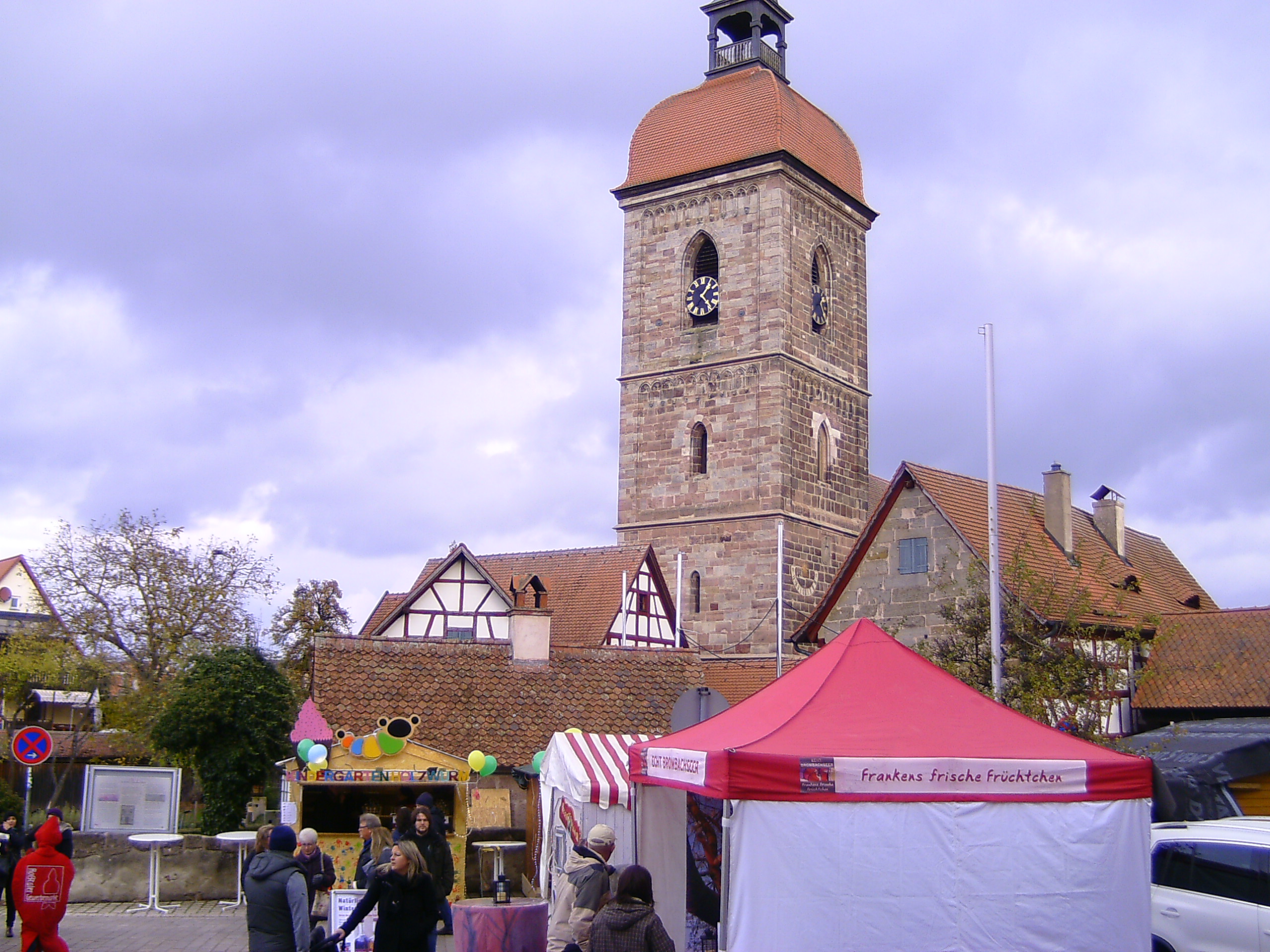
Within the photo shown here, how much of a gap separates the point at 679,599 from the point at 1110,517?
9.98 m

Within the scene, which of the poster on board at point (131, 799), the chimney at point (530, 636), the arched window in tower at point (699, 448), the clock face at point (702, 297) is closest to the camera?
the poster on board at point (131, 799)

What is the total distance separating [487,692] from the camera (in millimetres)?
21391

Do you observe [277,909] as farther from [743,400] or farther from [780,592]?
[743,400]

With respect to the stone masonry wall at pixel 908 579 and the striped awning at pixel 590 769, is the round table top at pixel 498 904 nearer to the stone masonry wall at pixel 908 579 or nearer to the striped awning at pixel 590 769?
the striped awning at pixel 590 769

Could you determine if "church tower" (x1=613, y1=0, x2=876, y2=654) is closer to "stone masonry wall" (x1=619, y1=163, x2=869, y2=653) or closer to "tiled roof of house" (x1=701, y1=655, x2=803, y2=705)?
"stone masonry wall" (x1=619, y1=163, x2=869, y2=653)

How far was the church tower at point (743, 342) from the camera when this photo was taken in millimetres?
36656

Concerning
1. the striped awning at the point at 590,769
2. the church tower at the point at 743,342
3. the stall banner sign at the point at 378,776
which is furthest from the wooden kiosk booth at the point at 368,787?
the church tower at the point at 743,342

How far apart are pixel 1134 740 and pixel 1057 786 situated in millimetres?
11419

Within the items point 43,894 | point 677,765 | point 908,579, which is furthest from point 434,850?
point 908,579

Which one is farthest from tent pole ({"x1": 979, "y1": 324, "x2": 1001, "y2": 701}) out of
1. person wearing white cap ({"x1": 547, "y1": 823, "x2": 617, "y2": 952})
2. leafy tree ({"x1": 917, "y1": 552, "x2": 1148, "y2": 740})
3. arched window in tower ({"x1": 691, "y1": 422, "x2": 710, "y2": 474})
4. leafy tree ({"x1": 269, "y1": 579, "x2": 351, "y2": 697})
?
A: leafy tree ({"x1": 269, "y1": 579, "x2": 351, "y2": 697})

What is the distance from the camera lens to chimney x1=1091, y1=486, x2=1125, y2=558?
97.2ft

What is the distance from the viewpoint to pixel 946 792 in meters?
9.41

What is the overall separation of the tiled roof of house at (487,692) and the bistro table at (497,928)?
9.57m

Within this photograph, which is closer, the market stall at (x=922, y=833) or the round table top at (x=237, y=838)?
the market stall at (x=922, y=833)
